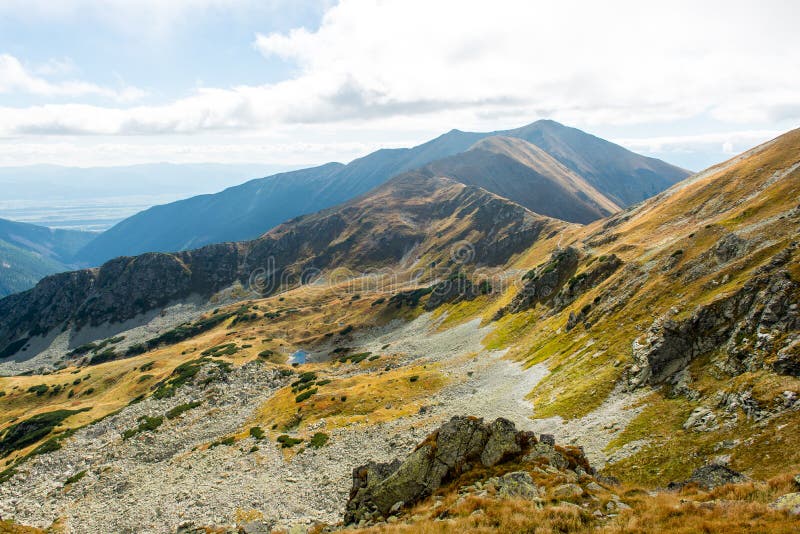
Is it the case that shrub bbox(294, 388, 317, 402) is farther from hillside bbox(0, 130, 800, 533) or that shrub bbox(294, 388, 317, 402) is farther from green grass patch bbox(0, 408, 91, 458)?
green grass patch bbox(0, 408, 91, 458)

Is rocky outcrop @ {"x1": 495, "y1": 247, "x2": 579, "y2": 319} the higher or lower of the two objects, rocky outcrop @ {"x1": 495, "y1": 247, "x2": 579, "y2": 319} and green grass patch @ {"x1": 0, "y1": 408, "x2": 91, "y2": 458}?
the higher

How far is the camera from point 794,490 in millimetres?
16562

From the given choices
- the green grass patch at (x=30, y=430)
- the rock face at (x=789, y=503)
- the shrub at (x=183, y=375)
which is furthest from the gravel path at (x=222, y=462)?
the rock face at (x=789, y=503)

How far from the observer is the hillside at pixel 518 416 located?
74.0ft

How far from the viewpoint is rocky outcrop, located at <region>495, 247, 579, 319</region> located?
9394 cm

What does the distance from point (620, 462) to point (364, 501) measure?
1952 centimetres

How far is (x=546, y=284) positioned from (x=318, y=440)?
64.3m

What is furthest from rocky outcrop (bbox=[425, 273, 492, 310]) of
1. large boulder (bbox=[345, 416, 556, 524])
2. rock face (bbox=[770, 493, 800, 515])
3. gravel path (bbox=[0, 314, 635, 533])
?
rock face (bbox=[770, 493, 800, 515])

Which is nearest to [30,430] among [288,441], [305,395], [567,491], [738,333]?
[305,395]

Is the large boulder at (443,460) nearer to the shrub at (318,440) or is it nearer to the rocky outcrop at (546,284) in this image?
the shrub at (318,440)

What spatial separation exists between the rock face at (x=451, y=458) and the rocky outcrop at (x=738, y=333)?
19948 mm

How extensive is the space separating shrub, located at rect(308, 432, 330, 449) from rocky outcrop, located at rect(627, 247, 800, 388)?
37574mm

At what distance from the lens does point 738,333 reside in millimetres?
37875

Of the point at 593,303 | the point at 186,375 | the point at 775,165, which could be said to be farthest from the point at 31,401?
the point at 775,165
